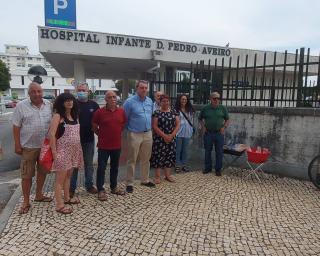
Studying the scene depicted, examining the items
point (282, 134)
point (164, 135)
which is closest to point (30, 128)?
point (164, 135)

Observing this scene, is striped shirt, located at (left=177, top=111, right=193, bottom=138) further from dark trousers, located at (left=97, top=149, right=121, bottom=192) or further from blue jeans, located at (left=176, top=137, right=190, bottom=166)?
dark trousers, located at (left=97, top=149, right=121, bottom=192)

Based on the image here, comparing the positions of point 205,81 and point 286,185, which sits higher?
point 205,81

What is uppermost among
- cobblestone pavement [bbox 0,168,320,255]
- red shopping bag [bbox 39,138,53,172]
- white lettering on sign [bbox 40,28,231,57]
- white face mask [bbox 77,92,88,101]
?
white lettering on sign [bbox 40,28,231,57]

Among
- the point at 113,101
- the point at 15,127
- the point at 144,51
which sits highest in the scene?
the point at 144,51

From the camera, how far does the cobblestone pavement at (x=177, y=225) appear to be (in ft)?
11.1

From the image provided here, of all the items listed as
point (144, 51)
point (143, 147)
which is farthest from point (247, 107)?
point (144, 51)

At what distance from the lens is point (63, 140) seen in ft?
13.8

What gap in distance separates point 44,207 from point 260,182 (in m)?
3.88

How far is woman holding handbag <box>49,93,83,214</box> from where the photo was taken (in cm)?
413

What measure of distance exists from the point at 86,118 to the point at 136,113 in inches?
32.8

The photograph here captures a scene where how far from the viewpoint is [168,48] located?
46.7ft

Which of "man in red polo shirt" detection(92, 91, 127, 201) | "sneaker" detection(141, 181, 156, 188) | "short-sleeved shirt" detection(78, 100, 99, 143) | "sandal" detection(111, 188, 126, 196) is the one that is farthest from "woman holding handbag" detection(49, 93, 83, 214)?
"sneaker" detection(141, 181, 156, 188)

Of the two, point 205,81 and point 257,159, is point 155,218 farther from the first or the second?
point 205,81

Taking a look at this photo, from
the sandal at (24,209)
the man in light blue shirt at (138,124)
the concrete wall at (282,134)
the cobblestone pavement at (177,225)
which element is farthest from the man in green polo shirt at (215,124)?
the sandal at (24,209)
